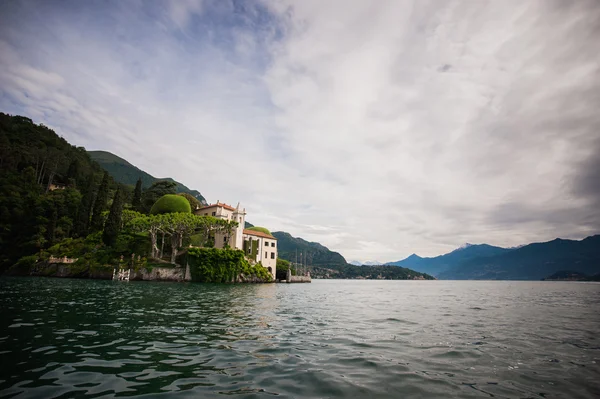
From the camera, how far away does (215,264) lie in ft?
197

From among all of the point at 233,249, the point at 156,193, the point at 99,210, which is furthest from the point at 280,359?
the point at 156,193

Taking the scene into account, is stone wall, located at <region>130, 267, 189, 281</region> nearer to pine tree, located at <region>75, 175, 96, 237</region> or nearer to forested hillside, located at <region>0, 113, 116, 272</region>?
forested hillside, located at <region>0, 113, 116, 272</region>

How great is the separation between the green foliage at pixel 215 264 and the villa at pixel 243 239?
7749mm

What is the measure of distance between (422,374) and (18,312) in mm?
18699

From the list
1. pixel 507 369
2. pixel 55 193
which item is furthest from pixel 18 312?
pixel 55 193

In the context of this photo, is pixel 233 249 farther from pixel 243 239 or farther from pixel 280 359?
pixel 280 359

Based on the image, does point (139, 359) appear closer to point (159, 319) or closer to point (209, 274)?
point (159, 319)

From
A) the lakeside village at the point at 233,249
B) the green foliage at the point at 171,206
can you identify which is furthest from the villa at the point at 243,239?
the green foliage at the point at 171,206

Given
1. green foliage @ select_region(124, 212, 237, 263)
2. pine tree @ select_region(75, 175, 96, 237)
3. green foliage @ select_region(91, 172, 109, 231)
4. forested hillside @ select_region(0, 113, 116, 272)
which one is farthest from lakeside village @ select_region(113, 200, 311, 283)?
pine tree @ select_region(75, 175, 96, 237)

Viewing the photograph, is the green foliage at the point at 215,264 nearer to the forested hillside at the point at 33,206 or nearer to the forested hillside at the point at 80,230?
the forested hillside at the point at 80,230

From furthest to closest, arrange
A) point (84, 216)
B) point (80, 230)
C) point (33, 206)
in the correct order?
1. point (84, 216)
2. point (80, 230)
3. point (33, 206)

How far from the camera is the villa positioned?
73.5 m

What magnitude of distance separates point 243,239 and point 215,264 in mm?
17912

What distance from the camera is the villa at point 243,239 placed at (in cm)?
7350
